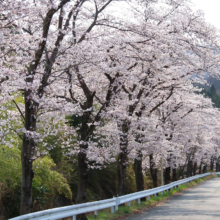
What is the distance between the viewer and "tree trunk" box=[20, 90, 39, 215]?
9.50 metres

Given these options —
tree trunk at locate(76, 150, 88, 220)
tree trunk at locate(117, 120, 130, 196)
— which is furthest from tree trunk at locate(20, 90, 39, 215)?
tree trunk at locate(117, 120, 130, 196)

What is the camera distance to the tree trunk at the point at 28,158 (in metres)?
9.50

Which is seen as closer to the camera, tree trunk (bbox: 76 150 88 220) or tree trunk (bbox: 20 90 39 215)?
tree trunk (bbox: 20 90 39 215)

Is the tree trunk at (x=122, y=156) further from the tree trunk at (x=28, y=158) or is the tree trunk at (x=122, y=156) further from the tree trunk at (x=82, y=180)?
the tree trunk at (x=28, y=158)

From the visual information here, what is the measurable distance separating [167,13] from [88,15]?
482cm

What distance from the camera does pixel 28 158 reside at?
962cm

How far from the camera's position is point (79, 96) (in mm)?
19078

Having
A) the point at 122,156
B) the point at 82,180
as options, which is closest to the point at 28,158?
the point at 82,180

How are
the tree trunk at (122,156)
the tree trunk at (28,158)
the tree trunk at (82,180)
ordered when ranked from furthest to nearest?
1. the tree trunk at (122,156)
2. the tree trunk at (82,180)
3. the tree trunk at (28,158)

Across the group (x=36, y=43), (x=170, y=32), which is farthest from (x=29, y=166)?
(x=170, y=32)

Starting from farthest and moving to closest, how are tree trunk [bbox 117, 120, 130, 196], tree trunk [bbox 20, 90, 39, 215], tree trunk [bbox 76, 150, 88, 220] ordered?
tree trunk [bbox 117, 120, 130, 196], tree trunk [bbox 76, 150, 88, 220], tree trunk [bbox 20, 90, 39, 215]

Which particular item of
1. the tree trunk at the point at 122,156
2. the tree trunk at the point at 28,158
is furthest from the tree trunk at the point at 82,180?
the tree trunk at the point at 28,158

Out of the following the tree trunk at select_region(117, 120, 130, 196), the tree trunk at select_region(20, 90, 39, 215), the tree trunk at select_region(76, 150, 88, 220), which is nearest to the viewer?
the tree trunk at select_region(20, 90, 39, 215)

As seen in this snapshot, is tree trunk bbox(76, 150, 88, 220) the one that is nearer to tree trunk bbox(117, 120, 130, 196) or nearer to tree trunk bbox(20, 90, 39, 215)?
tree trunk bbox(117, 120, 130, 196)
